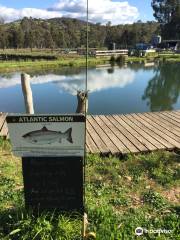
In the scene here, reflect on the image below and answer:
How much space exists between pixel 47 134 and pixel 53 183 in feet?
1.89

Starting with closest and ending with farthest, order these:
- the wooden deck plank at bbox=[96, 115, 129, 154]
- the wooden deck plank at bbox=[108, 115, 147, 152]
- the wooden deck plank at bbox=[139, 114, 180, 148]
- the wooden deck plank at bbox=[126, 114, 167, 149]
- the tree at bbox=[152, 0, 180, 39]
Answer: the wooden deck plank at bbox=[96, 115, 129, 154] → the wooden deck plank at bbox=[108, 115, 147, 152] → the wooden deck plank at bbox=[126, 114, 167, 149] → the wooden deck plank at bbox=[139, 114, 180, 148] → the tree at bbox=[152, 0, 180, 39]

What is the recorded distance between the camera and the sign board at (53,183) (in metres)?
3.54

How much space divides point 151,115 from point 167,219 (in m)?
6.53

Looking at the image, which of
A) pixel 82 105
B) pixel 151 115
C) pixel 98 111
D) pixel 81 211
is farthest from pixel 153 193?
pixel 98 111

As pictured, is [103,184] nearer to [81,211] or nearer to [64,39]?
[81,211]

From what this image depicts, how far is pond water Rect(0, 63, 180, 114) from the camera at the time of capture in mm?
15070

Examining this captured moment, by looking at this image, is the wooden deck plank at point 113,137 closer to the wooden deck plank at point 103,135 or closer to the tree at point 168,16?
the wooden deck plank at point 103,135

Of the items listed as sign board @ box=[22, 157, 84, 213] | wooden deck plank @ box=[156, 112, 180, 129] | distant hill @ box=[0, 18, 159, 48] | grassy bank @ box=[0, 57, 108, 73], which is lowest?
wooden deck plank @ box=[156, 112, 180, 129]

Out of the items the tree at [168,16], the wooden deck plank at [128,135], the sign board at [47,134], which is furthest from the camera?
the tree at [168,16]

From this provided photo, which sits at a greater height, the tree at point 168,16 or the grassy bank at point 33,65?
the tree at point 168,16

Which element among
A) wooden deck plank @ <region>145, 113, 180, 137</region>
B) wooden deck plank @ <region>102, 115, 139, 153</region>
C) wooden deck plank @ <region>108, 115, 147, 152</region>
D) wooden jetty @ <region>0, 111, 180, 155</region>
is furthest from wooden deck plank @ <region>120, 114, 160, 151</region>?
wooden deck plank @ <region>145, 113, 180, 137</region>

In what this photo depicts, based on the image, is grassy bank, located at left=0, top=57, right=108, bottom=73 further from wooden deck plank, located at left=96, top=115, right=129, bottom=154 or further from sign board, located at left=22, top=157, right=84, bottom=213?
sign board, located at left=22, top=157, right=84, bottom=213

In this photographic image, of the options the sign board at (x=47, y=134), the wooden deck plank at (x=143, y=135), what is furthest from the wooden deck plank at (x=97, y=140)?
the sign board at (x=47, y=134)

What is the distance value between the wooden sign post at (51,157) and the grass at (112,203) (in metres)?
0.18
